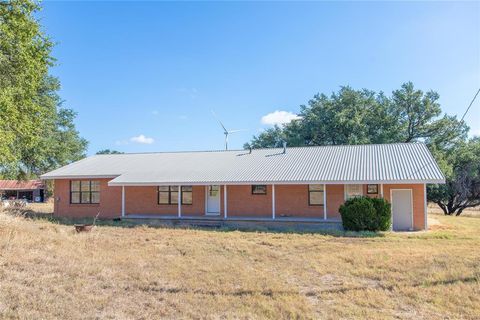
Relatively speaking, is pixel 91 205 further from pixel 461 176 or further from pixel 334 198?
pixel 461 176

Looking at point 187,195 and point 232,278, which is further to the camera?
point 187,195

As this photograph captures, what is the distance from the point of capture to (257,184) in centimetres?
1828

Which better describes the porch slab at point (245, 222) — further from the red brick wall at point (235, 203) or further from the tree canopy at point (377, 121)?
the tree canopy at point (377, 121)

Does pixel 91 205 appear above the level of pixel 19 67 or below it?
below

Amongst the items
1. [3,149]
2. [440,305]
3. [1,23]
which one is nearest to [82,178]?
[3,149]

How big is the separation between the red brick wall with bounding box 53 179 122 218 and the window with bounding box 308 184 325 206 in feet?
34.3

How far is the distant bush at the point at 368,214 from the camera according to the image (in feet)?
50.4

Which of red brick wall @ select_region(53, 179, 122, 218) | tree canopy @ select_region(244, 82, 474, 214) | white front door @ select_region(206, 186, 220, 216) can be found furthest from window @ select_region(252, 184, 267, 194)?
tree canopy @ select_region(244, 82, 474, 214)

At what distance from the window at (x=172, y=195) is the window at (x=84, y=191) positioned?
3.93m

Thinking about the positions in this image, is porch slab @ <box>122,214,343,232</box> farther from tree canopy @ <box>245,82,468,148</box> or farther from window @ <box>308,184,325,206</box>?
tree canopy @ <box>245,82,468,148</box>

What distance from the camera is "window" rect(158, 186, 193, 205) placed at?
2077 centimetres

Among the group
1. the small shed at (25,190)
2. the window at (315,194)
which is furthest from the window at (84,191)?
the small shed at (25,190)

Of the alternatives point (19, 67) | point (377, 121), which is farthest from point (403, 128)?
point (19, 67)

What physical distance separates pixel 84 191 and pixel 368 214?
15.8 metres
